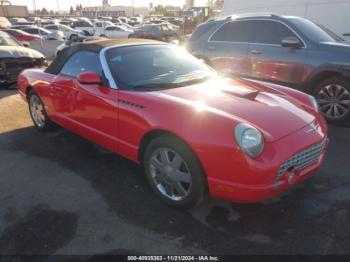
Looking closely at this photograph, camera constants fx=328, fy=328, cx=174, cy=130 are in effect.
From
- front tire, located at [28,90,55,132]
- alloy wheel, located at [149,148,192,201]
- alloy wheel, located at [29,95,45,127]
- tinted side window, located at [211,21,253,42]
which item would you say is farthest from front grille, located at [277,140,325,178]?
tinted side window, located at [211,21,253,42]

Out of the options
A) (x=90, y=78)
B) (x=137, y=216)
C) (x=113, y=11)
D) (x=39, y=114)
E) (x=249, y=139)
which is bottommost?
(x=113, y=11)

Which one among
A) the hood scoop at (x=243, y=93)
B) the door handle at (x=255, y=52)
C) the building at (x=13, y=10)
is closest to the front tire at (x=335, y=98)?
the door handle at (x=255, y=52)

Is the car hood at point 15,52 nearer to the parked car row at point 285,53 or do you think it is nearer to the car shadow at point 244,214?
the parked car row at point 285,53

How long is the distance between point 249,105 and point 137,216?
4.99 ft

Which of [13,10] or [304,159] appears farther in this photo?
[13,10]

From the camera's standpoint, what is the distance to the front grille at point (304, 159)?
2.73m

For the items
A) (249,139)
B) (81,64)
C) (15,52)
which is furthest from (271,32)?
(15,52)

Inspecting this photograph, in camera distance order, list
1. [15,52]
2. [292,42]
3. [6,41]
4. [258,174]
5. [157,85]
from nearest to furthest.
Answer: [258,174] < [157,85] < [292,42] < [15,52] < [6,41]

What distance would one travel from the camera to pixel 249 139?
268 cm

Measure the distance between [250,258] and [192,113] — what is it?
4.25ft

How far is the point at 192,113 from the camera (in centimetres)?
296

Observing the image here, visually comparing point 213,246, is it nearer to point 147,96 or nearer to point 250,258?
point 250,258

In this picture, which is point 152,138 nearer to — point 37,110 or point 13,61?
point 37,110

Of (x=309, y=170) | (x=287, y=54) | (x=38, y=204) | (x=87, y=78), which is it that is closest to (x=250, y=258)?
(x=309, y=170)
